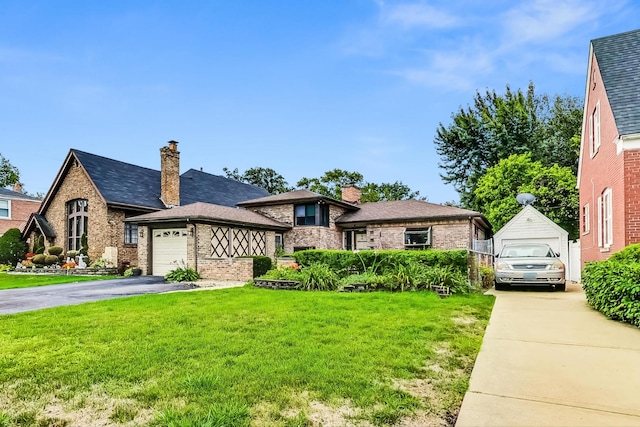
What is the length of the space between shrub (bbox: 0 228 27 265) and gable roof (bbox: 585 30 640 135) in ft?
91.7

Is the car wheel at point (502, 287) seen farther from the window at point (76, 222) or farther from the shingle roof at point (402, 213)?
the window at point (76, 222)

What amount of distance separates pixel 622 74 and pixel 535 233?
883 centimetres

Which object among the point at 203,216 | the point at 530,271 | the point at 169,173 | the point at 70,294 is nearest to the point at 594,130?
the point at 530,271

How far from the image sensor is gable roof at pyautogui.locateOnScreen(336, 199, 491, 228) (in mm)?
19500

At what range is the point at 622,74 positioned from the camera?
10.3 metres

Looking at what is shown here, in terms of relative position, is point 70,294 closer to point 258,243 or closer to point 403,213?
point 258,243

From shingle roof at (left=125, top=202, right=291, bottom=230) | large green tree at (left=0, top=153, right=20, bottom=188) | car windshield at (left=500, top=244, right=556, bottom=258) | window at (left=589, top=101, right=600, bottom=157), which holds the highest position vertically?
large green tree at (left=0, top=153, right=20, bottom=188)

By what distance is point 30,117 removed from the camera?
2447 centimetres

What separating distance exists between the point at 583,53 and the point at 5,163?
52962mm

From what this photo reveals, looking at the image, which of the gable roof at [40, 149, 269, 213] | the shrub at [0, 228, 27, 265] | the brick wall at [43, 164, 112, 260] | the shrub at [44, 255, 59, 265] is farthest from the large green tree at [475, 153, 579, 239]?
the shrub at [0, 228, 27, 265]

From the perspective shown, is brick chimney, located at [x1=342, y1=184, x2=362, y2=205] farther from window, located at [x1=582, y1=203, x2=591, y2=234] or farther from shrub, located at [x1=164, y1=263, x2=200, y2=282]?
window, located at [x1=582, y1=203, x2=591, y2=234]

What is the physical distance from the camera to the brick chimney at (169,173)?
2205 centimetres

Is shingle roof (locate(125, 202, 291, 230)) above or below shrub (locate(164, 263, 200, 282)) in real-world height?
above

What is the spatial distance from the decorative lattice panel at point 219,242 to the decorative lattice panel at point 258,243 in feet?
6.23
